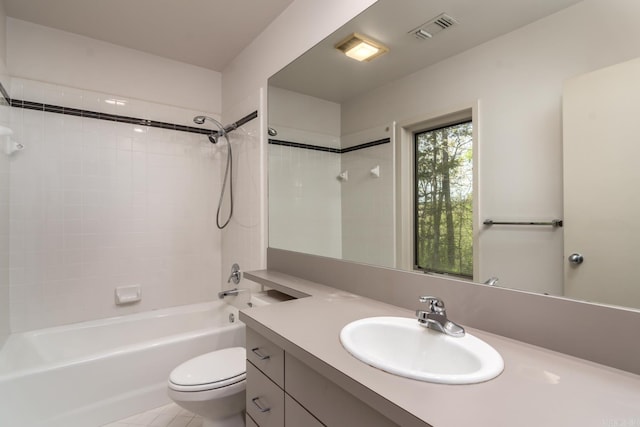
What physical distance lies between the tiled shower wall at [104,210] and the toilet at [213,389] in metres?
1.29

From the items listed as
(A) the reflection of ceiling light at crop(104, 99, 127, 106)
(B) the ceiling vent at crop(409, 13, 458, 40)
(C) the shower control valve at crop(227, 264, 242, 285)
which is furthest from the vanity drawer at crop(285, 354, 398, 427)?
(A) the reflection of ceiling light at crop(104, 99, 127, 106)

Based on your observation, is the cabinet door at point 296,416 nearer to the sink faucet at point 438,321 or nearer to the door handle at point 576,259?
the sink faucet at point 438,321

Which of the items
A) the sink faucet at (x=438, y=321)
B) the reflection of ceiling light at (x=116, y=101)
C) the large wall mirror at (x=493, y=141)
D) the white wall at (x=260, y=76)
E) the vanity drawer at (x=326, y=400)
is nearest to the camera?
the vanity drawer at (x=326, y=400)

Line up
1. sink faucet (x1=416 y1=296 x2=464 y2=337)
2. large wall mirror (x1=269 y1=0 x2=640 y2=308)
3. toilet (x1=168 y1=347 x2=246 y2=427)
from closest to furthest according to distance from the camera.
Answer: large wall mirror (x1=269 y1=0 x2=640 y2=308), sink faucet (x1=416 y1=296 x2=464 y2=337), toilet (x1=168 y1=347 x2=246 y2=427)

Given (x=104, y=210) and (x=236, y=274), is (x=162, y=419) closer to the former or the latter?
(x=236, y=274)

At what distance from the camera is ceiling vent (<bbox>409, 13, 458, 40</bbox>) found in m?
1.19

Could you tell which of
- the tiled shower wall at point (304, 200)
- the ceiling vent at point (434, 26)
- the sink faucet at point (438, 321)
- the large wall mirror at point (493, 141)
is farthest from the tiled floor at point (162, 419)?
the ceiling vent at point (434, 26)

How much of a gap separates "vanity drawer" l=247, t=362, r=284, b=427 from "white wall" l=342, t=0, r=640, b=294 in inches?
33.2

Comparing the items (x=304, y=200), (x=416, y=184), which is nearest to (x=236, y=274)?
(x=304, y=200)

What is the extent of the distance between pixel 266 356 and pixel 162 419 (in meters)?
1.29

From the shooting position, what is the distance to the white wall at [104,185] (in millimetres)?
2107

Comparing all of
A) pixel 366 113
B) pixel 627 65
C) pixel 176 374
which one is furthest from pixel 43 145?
pixel 627 65

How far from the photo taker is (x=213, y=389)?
1426mm

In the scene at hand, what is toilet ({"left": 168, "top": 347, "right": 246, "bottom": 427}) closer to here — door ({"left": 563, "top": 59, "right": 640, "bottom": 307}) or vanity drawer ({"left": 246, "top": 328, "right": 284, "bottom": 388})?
vanity drawer ({"left": 246, "top": 328, "right": 284, "bottom": 388})
